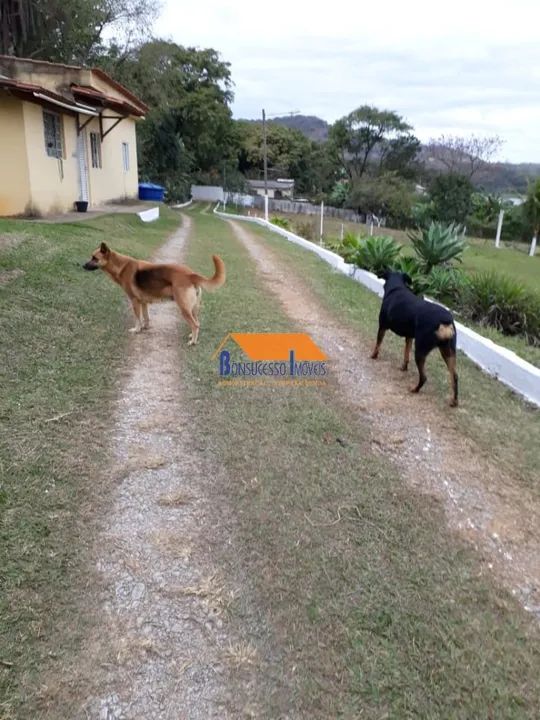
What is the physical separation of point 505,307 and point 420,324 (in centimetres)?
420

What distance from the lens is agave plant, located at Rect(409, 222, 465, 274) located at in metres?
9.34

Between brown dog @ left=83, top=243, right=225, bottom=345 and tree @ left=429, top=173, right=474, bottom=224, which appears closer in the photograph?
brown dog @ left=83, top=243, right=225, bottom=345

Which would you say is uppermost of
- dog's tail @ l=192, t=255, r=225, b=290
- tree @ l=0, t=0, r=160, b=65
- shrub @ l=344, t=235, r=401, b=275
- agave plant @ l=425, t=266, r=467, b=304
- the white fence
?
tree @ l=0, t=0, r=160, b=65

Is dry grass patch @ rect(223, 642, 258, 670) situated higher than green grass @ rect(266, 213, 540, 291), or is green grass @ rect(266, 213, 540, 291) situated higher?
dry grass patch @ rect(223, 642, 258, 670)

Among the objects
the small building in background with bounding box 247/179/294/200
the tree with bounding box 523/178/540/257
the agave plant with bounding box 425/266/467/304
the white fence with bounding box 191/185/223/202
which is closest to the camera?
the agave plant with bounding box 425/266/467/304

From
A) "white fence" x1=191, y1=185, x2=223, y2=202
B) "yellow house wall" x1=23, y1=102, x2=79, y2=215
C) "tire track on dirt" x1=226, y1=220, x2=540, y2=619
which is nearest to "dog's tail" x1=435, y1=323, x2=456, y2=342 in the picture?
"tire track on dirt" x1=226, y1=220, x2=540, y2=619

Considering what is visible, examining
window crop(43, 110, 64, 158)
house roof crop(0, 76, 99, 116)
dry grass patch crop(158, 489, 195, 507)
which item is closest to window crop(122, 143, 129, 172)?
window crop(43, 110, 64, 158)

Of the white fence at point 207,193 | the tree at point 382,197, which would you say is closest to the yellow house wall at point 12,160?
the white fence at point 207,193

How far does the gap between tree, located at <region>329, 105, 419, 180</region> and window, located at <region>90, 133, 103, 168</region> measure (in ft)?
152

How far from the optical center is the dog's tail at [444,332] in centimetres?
412

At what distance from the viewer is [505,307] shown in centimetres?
775

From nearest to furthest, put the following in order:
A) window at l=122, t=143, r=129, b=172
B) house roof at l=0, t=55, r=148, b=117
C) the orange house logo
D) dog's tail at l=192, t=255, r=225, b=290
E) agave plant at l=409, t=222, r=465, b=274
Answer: the orange house logo → dog's tail at l=192, t=255, r=225, b=290 → agave plant at l=409, t=222, r=465, b=274 → house roof at l=0, t=55, r=148, b=117 → window at l=122, t=143, r=129, b=172

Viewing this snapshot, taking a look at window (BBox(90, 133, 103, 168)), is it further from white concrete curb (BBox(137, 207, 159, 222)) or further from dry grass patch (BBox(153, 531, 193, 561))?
dry grass patch (BBox(153, 531, 193, 561))

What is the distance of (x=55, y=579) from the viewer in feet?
A: 7.74
